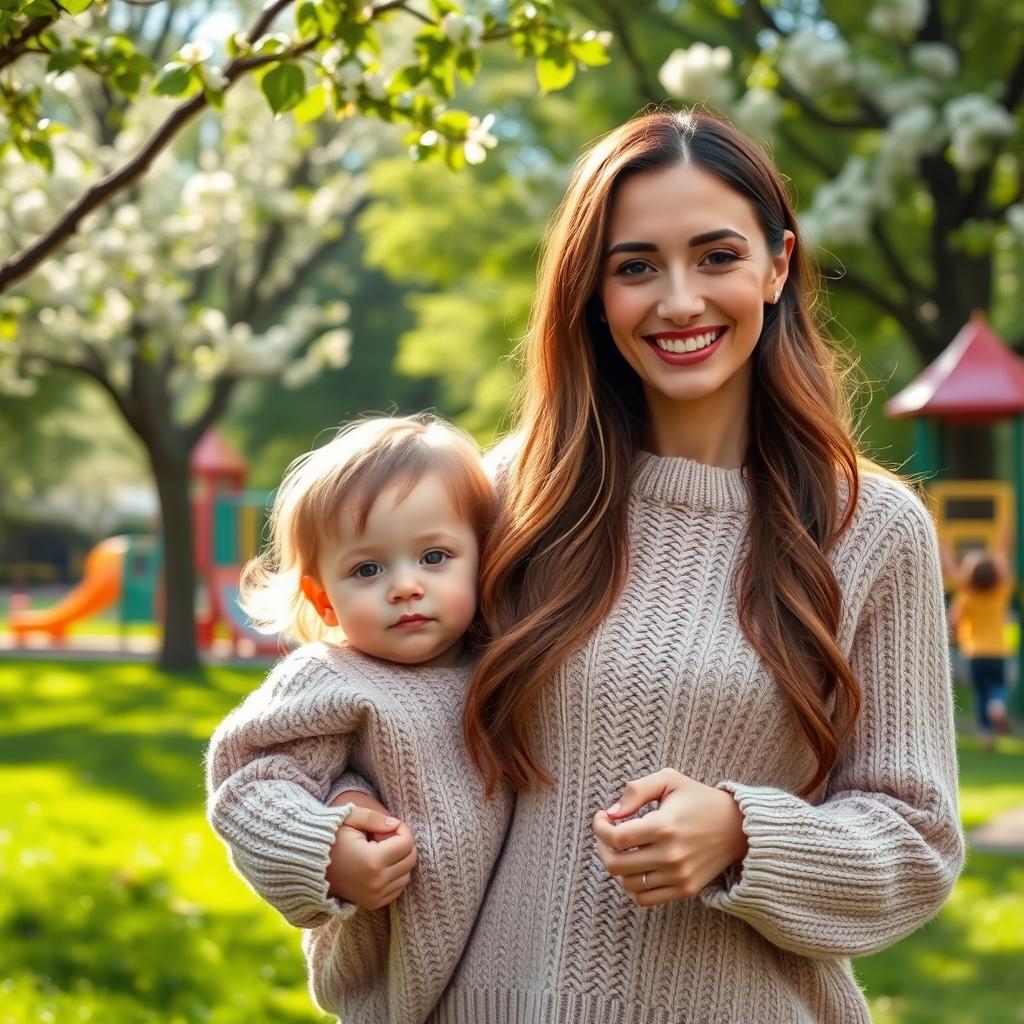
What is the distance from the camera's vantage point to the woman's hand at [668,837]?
6.66ft

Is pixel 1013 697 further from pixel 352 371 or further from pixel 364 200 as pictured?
pixel 352 371

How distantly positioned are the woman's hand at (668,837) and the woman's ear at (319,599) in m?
0.60

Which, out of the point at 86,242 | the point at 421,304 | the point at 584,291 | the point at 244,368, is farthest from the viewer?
the point at 421,304

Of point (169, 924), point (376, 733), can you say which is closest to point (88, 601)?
point (169, 924)

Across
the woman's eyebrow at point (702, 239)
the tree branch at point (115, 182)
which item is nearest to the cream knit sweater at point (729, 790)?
the woman's eyebrow at point (702, 239)

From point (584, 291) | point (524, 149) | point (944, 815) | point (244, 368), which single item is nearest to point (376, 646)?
point (584, 291)

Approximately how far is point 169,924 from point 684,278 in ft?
14.4

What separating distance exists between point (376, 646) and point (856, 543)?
0.74m

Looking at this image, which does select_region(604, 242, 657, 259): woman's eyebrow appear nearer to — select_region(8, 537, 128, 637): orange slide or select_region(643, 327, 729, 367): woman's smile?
select_region(643, 327, 729, 367): woman's smile

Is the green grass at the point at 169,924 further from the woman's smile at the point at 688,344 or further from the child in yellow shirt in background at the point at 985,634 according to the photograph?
the woman's smile at the point at 688,344

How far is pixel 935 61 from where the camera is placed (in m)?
12.0

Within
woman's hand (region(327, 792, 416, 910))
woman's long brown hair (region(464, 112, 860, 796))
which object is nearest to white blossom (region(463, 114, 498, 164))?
woman's long brown hair (region(464, 112, 860, 796))

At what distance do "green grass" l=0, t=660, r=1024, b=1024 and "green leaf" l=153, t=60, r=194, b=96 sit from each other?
3.27m

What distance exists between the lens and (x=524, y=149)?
1579cm
